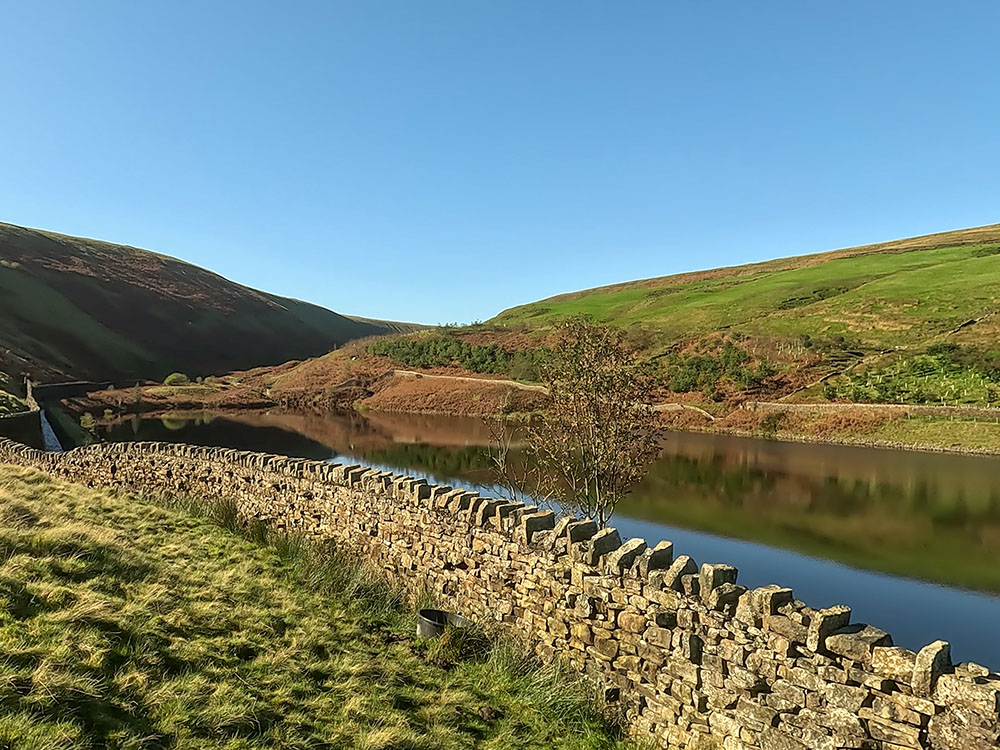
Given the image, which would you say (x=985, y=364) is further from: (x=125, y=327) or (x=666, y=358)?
(x=125, y=327)

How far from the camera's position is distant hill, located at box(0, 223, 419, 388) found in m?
84.4

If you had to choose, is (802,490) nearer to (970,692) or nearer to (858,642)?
(858,642)

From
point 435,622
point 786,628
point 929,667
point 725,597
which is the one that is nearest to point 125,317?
point 435,622

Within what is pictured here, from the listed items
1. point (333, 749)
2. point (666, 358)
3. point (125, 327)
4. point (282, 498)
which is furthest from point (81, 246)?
point (333, 749)

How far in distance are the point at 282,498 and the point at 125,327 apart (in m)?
111

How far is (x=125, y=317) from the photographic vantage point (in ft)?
357

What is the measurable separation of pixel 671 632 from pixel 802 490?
2387 centimetres

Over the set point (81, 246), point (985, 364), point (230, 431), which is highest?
point (81, 246)

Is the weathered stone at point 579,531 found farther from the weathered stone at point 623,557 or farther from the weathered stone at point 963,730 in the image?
the weathered stone at point 963,730

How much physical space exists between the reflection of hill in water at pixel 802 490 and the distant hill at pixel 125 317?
47267mm

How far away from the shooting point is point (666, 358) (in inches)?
2329

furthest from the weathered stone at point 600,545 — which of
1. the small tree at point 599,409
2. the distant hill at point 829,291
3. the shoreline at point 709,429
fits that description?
the distant hill at point 829,291

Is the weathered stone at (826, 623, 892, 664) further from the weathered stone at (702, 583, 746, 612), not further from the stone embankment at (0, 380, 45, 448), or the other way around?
the stone embankment at (0, 380, 45, 448)

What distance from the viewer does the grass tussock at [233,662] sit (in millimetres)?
5359
